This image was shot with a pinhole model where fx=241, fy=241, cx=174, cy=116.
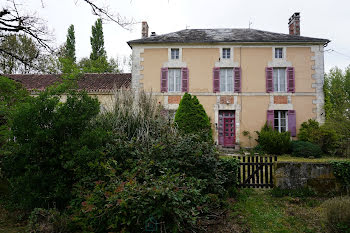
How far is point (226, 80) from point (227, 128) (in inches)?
101

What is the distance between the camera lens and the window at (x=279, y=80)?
12719mm

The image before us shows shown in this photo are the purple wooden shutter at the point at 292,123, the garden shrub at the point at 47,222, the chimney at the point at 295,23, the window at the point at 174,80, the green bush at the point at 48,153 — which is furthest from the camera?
the chimney at the point at 295,23

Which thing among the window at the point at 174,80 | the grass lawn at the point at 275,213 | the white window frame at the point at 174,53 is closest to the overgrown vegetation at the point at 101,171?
the grass lawn at the point at 275,213

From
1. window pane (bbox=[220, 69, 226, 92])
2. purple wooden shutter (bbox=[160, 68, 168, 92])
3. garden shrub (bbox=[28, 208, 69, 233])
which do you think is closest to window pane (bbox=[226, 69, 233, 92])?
window pane (bbox=[220, 69, 226, 92])

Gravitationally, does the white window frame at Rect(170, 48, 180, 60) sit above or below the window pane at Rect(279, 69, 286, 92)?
above

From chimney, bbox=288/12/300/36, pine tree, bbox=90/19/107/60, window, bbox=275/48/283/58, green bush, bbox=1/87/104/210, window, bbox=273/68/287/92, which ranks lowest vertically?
green bush, bbox=1/87/104/210

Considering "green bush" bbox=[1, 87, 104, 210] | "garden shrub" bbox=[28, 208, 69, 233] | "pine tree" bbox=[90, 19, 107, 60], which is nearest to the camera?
"garden shrub" bbox=[28, 208, 69, 233]

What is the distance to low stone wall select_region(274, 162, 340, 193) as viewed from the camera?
4922mm

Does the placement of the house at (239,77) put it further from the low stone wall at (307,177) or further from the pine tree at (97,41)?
the pine tree at (97,41)

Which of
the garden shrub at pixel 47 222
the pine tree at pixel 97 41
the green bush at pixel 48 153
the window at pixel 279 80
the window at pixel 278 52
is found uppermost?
the pine tree at pixel 97 41

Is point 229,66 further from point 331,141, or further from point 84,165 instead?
point 84,165

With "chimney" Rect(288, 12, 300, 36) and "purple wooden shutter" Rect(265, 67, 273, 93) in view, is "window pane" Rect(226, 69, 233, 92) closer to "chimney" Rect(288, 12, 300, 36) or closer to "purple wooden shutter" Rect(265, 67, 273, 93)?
"purple wooden shutter" Rect(265, 67, 273, 93)

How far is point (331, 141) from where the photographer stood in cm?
1105

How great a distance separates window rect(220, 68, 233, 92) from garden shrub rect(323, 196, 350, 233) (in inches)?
388
